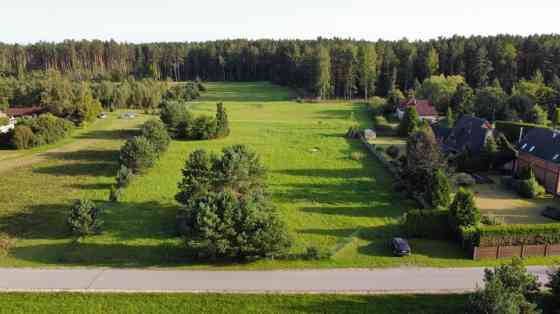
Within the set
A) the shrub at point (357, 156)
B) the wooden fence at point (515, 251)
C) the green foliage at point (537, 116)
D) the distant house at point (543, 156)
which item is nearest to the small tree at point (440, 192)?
the wooden fence at point (515, 251)

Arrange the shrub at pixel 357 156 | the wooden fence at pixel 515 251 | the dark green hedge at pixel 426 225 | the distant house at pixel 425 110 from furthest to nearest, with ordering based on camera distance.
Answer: the distant house at pixel 425 110 < the shrub at pixel 357 156 < the dark green hedge at pixel 426 225 < the wooden fence at pixel 515 251

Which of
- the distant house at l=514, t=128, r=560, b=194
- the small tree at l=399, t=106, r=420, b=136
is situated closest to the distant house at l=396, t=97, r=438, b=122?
the small tree at l=399, t=106, r=420, b=136

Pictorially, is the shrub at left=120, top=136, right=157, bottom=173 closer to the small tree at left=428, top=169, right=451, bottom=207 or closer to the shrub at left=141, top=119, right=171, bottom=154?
the shrub at left=141, top=119, right=171, bottom=154

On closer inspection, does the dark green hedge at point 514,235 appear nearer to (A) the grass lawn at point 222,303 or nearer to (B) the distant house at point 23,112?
(A) the grass lawn at point 222,303

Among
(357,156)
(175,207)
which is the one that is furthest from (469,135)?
(175,207)

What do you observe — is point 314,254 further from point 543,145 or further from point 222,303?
point 543,145
